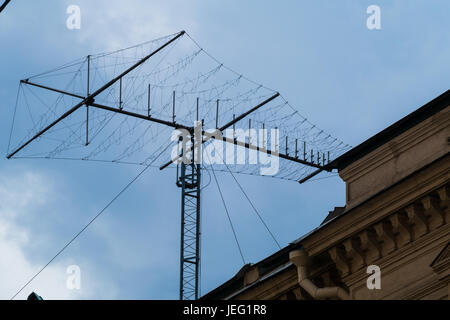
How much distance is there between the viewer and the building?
109 feet

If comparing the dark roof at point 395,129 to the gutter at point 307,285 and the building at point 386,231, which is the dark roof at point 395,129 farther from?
the gutter at point 307,285

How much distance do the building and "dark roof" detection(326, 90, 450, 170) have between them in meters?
0.03

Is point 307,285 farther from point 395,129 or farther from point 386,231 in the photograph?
point 395,129

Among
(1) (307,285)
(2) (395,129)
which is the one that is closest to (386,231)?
(1) (307,285)

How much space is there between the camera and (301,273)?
36156 millimetres

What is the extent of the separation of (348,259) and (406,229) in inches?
92.4

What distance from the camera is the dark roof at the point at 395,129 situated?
35781 mm

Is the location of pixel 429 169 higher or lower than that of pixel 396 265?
higher

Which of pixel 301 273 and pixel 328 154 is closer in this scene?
pixel 301 273

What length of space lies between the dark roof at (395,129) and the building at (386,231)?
0.10 feet

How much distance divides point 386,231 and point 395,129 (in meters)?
3.99

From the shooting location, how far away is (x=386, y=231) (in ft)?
112
